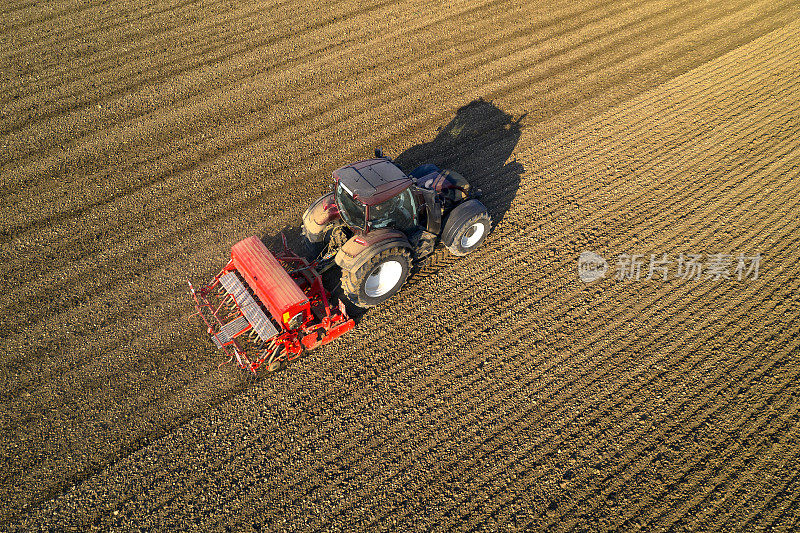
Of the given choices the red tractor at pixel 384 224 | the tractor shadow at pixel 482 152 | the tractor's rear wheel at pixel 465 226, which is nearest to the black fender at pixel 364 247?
the red tractor at pixel 384 224

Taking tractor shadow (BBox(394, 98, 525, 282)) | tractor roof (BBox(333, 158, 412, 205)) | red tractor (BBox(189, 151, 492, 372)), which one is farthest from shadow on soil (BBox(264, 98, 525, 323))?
tractor roof (BBox(333, 158, 412, 205))

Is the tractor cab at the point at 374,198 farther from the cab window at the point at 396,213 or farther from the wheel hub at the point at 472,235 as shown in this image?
the wheel hub at the point at 472,235

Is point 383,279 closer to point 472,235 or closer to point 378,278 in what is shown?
point 378,278

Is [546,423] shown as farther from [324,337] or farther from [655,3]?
[655,3]

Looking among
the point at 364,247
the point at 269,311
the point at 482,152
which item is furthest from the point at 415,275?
the point at 482,152

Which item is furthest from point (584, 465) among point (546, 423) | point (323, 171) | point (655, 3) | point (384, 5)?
point (655, 3)

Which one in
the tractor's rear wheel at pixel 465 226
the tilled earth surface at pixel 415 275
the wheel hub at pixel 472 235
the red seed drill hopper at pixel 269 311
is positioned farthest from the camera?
the wheel hub at pixel 472 235

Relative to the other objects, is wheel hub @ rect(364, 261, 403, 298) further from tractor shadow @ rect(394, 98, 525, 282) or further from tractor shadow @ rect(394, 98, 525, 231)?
tractor shadow @ rect(394, 98, 525, 231)
